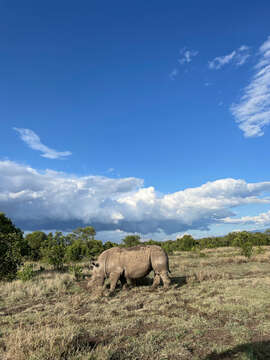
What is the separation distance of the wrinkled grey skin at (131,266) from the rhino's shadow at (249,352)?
268 inches

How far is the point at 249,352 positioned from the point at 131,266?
7.58 meters

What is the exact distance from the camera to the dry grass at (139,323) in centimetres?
533

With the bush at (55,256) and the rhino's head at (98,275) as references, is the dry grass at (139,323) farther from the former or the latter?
the bush at (55,256)

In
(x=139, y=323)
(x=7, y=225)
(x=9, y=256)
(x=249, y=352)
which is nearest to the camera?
(x=249, y=352)

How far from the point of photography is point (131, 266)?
40.6ft

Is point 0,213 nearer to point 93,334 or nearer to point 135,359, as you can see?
point 93,334

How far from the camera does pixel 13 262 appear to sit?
17.1m

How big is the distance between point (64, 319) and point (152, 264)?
5.49m

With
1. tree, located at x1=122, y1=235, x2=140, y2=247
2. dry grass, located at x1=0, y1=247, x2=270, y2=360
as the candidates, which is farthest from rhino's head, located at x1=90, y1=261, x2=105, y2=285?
tree, located at x1=122, y1=235, x2=140, y2=247

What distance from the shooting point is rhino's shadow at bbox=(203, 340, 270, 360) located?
17.1 feet

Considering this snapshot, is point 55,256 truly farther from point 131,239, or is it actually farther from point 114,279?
point 131,239

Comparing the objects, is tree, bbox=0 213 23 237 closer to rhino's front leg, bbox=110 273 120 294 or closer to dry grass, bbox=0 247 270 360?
dry grass, bbox=0 247 270 360

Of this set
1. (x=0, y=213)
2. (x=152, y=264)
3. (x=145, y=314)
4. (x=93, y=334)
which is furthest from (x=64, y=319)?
(x=0, y=213)

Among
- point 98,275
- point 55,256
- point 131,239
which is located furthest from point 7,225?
point 131,239
